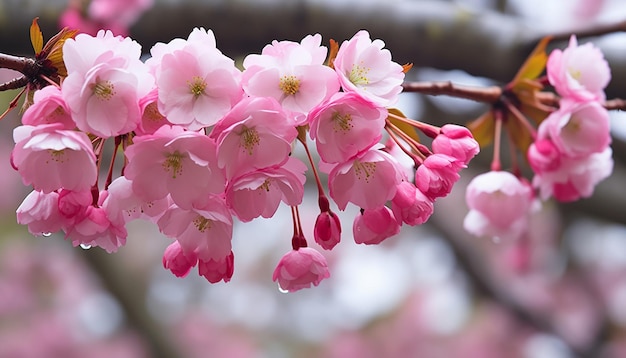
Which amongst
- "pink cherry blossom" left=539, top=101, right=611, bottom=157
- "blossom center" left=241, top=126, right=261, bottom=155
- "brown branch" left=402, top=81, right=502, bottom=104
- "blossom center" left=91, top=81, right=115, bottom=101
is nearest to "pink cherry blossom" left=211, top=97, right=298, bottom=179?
"blossom center" left=241, top=126, right=261, bottom=155

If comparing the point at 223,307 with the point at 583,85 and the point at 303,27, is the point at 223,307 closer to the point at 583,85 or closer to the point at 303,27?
the point at 303,27

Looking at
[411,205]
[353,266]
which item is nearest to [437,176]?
[411,205]

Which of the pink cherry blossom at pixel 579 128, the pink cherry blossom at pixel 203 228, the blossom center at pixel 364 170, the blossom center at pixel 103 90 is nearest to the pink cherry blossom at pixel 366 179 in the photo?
the blossom center at pixel 364 170

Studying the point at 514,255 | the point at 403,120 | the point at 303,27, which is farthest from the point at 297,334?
the point at 403,120

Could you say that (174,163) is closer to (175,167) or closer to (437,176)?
(175,167)

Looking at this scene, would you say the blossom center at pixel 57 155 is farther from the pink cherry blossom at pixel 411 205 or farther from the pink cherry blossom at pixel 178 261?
the pink cherry blossom at pixel 411 205

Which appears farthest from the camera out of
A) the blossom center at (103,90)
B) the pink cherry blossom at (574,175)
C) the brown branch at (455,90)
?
the pink cherry blossom at (574,175)

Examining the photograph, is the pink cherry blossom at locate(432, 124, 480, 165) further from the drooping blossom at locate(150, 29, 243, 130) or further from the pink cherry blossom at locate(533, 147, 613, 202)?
the pink cherry blossom at locate(533, 147, 613, 202)
